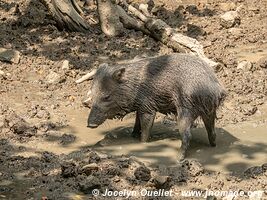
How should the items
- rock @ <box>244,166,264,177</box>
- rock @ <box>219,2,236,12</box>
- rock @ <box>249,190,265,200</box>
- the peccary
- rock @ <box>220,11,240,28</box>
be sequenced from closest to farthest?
rock @ <box>249,190,265,200</box>
rock @ <box>244,166,264,177</box>
the peccary
rock @ <box>220,11,240,28</box>
rock @ <box>219,2,236,12</box>

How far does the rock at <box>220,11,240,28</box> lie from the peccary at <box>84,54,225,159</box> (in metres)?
4.58

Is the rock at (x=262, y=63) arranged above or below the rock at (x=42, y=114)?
above

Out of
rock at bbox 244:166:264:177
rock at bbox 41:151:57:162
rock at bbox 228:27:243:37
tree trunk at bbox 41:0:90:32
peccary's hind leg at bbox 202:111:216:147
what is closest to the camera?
rock at bbox 244:166:264:177

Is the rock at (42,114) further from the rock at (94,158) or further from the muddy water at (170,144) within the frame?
the rock at (94,158)

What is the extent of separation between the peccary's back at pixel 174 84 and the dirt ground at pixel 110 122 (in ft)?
1.83

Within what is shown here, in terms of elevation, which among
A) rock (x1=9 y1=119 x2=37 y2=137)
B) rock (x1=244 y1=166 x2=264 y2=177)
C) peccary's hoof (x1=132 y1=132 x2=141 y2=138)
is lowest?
rock (x1=244 y1=166 x2=264 y2=177)

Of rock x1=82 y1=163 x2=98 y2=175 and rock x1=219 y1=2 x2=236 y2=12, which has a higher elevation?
rock x1=219 y1=2 x2=236 y2=12

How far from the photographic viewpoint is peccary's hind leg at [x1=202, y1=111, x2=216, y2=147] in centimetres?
751

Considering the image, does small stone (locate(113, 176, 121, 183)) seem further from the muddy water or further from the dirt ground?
the muddy water

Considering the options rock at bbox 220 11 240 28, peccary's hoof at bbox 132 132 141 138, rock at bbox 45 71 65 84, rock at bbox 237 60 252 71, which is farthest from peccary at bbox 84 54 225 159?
rock at bbox 220 11 240 28

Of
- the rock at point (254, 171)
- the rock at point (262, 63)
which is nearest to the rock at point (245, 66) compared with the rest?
the rock at point (262, 63)

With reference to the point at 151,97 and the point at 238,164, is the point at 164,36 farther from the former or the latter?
the point at 238,164

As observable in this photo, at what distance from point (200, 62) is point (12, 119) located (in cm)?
251

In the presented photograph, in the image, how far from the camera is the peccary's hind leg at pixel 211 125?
7512 mm
